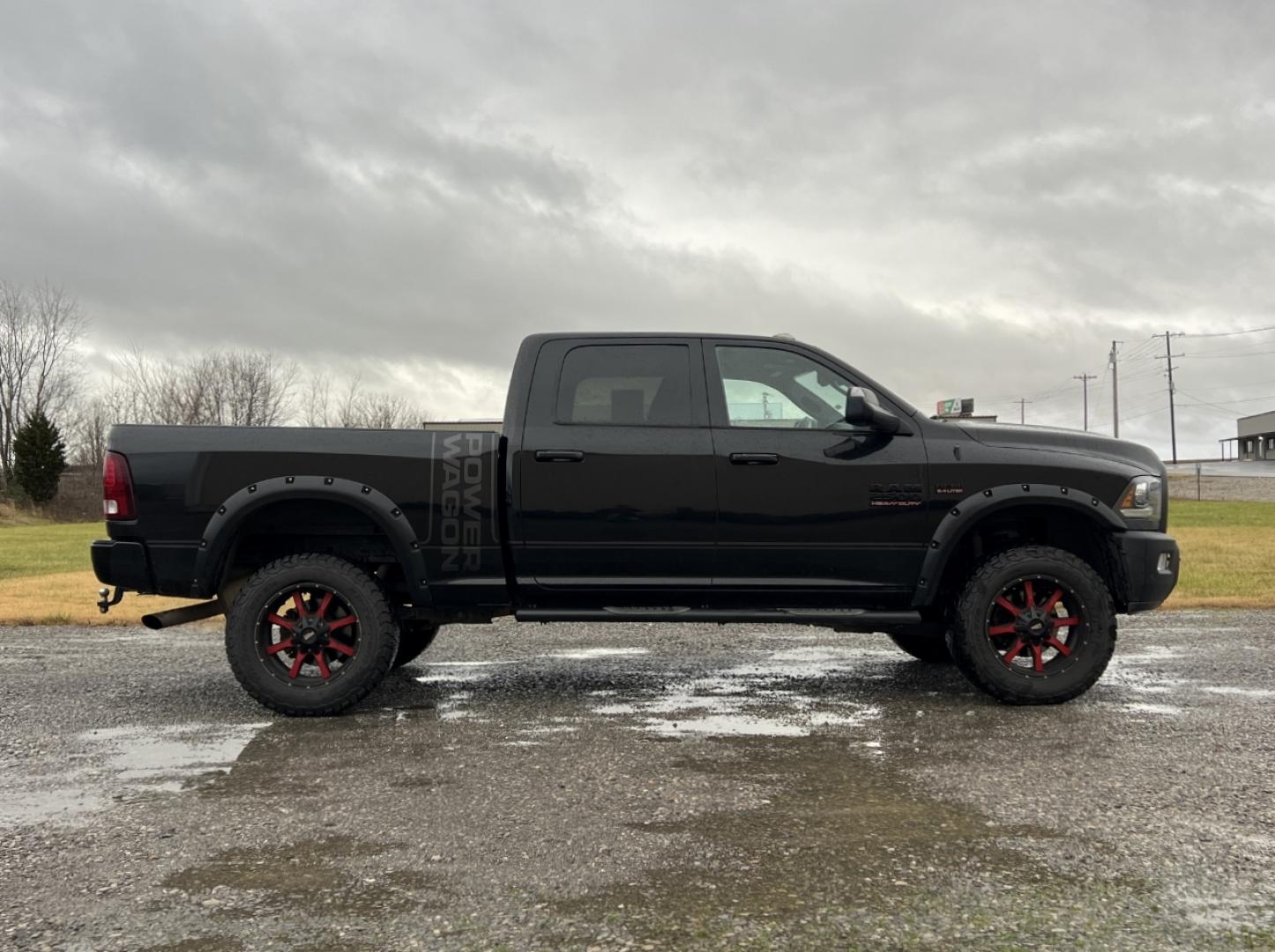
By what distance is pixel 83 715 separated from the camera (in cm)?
543

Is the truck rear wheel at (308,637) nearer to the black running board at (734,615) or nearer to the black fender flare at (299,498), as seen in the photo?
the black fender flare at (299,498)

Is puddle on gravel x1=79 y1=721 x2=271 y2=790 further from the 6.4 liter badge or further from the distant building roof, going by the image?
the distant building roof

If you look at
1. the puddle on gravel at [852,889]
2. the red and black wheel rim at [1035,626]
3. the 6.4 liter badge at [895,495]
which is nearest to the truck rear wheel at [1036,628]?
the red and black wheel rim at [1035,626]

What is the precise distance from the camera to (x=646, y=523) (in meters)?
5.51

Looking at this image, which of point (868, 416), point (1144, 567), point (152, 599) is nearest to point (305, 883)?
point (868, 416)

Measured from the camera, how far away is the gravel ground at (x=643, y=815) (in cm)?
275

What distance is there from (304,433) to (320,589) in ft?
2.86

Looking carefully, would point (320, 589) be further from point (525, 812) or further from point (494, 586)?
point (525, 812)

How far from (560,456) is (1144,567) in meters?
3.25

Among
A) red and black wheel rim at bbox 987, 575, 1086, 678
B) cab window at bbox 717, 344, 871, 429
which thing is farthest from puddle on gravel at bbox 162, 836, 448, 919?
red and black wheel rim at bbox 987, 575, 1086, 678

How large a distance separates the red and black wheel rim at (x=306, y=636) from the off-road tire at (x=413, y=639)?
981 millimetres

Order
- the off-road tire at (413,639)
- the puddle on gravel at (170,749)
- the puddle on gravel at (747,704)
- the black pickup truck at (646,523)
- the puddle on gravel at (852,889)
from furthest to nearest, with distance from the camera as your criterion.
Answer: the off-road tire at (413,639) → the black pickup truck at (646,523) → the puddle on gravel at (747,704) → the puddle on gravel at (170,749) → the puddle on gravel at (852,889)

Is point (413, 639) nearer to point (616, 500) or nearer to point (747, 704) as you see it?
point (616, 500)

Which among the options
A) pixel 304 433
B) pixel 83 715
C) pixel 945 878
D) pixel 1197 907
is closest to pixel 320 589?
pixel 304 433
